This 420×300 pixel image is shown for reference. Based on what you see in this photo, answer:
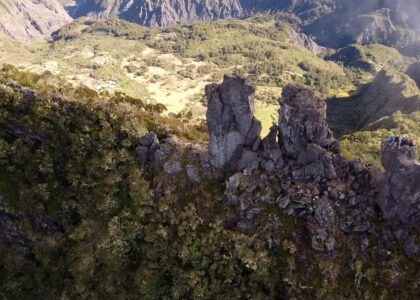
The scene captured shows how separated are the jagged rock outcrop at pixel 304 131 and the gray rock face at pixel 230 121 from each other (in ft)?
14.2

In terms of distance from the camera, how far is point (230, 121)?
178 feet

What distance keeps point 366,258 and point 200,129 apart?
3983 centimetres

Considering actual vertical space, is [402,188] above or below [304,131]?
below

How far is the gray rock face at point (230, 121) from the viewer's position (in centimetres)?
5353

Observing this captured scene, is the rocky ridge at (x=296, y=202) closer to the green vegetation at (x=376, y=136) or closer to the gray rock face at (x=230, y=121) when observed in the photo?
the gray rock face at (x=230, y=121)

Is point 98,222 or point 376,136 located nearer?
point 98,222

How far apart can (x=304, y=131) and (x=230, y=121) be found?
32.8 ft

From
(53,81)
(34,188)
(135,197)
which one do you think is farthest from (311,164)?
(53,81)

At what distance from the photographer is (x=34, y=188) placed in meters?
57.8

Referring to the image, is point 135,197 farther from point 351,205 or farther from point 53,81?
point 53,81

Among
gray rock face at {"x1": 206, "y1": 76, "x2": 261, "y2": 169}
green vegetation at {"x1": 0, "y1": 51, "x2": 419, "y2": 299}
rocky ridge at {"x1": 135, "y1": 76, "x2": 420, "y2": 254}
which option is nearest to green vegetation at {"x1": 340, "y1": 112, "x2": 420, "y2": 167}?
rocky ridge at {"x1": 135, "y1": 76, "x2": 420, "y2": 254}

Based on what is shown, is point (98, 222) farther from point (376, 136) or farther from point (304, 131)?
point (376, 136)

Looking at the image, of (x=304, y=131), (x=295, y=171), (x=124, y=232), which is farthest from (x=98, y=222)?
(x=304, y=131)

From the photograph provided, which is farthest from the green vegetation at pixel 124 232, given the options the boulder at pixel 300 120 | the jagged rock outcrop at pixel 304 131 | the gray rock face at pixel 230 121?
the boulder at pixel 300 120
